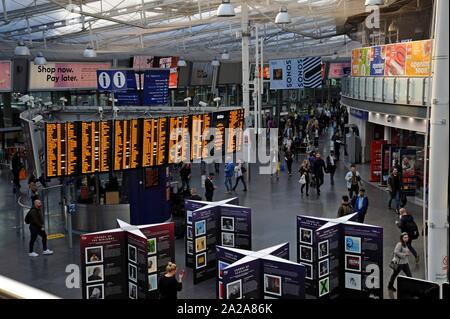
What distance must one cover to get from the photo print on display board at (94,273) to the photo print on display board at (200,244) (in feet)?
7.86

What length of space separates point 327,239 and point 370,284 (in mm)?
1115

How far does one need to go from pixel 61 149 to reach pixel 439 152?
9.06 m

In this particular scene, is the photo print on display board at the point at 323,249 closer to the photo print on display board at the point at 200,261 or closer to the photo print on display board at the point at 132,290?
the photo print on display board at the point at 200,261

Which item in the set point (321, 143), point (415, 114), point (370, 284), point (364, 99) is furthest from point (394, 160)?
point (321, 143)

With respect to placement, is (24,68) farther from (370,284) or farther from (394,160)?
(370,284)

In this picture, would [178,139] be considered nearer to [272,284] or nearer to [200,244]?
[200,244]

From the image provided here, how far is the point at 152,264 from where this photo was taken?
10492 mm

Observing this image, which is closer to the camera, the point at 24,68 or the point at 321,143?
the point at 24,68

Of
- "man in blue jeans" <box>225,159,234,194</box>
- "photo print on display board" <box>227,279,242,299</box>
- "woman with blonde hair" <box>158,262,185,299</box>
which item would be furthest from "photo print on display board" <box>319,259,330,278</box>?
"man in blue jeans" <box>225,159,234,194</box>

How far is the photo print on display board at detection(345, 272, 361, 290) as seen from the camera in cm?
1062

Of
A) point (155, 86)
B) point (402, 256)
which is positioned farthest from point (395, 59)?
point (402, 256)

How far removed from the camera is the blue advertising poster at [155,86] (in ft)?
60.5

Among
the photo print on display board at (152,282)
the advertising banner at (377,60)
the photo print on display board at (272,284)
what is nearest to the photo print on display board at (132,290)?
the photo print on display board at (152,282)

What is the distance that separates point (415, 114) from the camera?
1841cm
